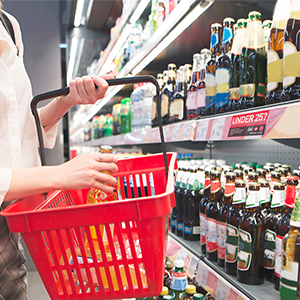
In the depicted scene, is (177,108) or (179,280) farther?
(177,108)

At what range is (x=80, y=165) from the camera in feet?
2.15

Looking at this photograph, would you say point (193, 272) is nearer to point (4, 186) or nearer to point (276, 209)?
point (276, 209)

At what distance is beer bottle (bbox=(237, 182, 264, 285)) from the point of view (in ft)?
3.67

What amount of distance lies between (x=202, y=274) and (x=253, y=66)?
92cm

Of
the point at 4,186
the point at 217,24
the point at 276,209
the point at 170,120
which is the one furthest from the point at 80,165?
the point at 170,120

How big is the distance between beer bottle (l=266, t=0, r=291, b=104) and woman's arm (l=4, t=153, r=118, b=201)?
708 mm

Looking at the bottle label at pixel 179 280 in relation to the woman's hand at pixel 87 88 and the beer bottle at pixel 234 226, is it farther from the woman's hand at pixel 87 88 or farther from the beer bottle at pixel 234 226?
the woman's hand at pixel 87 88

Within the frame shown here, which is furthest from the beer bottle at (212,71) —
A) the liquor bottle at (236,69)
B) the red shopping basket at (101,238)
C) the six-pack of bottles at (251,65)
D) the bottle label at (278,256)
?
the red shopping basket at (101,238)

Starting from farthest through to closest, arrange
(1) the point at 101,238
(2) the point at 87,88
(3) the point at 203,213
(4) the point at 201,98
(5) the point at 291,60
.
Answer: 1. (4) the point at 201,98
2. (3) the point at 203,213
3. (5) the point at 291,60
4. (2) the point at 87,88
5. (1) the point at 101,238

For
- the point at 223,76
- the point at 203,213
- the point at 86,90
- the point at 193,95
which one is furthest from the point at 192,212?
the point at 86,90

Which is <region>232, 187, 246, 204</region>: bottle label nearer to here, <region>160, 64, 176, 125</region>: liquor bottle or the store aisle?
<region>160, 64, 176, 125</region>: liquor bottle

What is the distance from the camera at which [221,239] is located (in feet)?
4.32

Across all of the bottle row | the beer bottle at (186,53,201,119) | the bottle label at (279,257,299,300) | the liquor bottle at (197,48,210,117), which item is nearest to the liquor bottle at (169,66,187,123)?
the beer bottle at (186,53,201,119)

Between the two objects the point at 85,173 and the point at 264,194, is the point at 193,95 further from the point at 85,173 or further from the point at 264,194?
the point at 85,173
